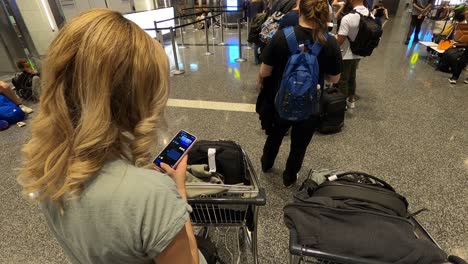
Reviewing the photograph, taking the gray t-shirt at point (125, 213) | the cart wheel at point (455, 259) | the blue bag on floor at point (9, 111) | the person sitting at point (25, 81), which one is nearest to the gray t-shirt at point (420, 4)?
the cart wheel at point (455, 259)

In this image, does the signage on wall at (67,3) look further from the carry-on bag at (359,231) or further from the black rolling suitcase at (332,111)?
the carry-on bag at (359,231)

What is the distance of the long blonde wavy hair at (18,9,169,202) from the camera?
54 centimetres

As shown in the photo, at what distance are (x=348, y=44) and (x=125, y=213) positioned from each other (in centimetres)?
338

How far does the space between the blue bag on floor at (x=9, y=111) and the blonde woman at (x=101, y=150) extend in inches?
152

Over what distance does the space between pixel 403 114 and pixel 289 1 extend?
2.18 meters

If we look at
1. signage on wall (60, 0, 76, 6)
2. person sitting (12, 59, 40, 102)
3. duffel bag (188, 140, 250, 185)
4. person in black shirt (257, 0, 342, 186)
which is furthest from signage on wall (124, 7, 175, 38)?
duffel bag (188, 140, 250, 185)

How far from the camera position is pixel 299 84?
167cm

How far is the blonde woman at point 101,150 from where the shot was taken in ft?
1.78

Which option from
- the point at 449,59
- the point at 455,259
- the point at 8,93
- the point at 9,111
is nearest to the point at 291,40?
the point at 455,259

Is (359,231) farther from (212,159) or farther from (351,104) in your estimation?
(351,104)

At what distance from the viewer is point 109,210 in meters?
0.55

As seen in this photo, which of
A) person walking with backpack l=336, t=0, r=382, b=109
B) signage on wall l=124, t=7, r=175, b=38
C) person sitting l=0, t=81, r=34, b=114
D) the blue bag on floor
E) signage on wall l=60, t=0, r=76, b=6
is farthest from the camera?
signage on wall l=124, t=7, r=175, b=38

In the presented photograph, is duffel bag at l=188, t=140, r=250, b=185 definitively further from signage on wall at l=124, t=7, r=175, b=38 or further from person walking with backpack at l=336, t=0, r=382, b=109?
signage on wall at l=124, t=7, r=175, b=38

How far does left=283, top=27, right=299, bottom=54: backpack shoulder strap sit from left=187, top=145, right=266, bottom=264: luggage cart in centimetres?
83
